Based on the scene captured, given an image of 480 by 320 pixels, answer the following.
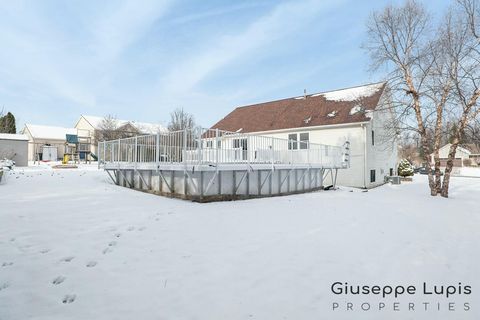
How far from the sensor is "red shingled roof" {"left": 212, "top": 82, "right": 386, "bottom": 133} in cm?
1903

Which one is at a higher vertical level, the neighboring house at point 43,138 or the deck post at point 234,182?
the neighboring house at point 43,138

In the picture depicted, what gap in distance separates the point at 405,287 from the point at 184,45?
1735 centimetres

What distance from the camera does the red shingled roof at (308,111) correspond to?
19.0 metres

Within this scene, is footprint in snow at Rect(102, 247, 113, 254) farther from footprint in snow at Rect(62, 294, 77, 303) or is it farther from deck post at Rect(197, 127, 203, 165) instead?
deck post at Rect(197, 127, 203, 165)

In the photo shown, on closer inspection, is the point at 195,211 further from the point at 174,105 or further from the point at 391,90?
the point at 174,105

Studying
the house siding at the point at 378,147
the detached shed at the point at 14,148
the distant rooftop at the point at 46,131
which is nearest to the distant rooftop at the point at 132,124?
the distant rooftop at the point at 46,131

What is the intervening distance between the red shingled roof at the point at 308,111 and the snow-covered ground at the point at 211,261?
1275 centimetres

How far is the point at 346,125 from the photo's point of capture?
1833 cm

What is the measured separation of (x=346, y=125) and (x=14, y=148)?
27.9 m

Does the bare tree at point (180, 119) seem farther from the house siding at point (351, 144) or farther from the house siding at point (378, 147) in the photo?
the house siding at point (378, 147)

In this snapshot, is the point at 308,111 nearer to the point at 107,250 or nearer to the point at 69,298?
the point at 107,250

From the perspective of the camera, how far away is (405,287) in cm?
346

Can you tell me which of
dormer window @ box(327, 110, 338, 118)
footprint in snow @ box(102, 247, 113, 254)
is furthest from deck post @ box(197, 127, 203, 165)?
dormer window @ box(327, 110, 338, 118)

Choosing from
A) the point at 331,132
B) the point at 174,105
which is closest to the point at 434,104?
the point at 331,132
